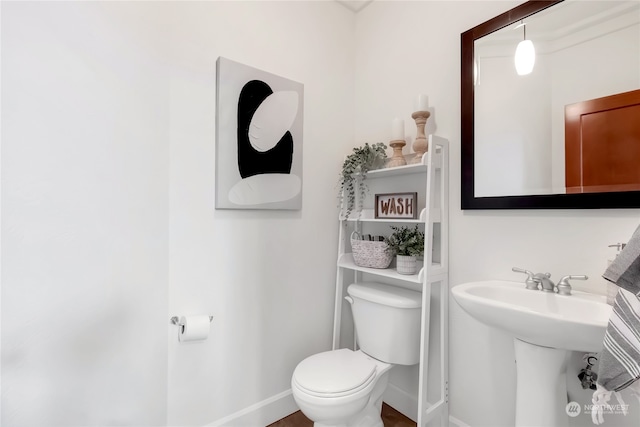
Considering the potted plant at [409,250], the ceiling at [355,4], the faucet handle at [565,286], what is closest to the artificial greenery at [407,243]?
the potted plant at [409,250]

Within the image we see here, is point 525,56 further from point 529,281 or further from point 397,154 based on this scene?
point 529,281

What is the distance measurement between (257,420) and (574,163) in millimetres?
1853

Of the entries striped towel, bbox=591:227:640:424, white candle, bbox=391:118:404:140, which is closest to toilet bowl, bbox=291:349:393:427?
striped towel, bbox=591:227:640:424

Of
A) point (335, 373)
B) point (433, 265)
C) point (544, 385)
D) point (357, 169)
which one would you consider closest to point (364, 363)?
point (335, 373)

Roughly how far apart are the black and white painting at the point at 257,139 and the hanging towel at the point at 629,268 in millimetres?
1311

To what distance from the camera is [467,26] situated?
1.50 m

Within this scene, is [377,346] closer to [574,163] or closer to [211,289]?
[211,289]

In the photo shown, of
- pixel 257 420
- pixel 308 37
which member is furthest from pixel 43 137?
pixel 257 420

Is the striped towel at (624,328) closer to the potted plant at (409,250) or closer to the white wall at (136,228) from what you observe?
the potted plant at (409,250)

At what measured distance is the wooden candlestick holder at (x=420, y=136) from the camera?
154 cm

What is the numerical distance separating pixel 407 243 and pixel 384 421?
3.28 feet

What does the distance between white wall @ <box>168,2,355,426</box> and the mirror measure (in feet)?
2.59

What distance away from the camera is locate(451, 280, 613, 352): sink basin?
87 cm

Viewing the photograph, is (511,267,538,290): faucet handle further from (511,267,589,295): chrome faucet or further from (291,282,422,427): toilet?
(291,282,422,427): toilet
